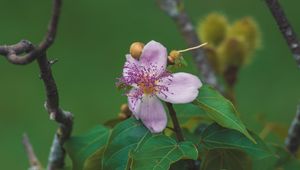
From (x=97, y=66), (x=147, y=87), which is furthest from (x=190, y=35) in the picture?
(x=97, y=66)

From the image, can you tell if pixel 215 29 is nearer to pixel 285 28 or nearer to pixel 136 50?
pixel 285 28

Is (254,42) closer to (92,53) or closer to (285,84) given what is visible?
(285,84)

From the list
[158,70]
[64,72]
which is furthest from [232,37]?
[64,72]

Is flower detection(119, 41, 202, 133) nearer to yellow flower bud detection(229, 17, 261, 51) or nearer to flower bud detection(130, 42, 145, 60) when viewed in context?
flower bud detection(130, 42, 145, 60)

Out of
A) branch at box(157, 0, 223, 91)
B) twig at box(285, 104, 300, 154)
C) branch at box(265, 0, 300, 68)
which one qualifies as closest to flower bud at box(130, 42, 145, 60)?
branch at box(265, 0, 300, 68)

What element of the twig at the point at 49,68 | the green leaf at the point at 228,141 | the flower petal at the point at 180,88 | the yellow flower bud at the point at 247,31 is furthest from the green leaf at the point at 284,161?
the yellow flower bud at the point at 247,31
